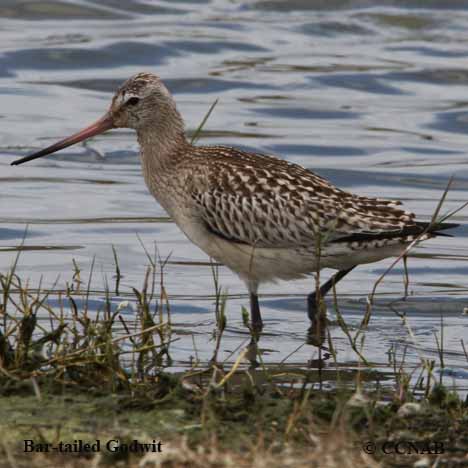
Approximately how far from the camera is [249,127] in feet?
53.4

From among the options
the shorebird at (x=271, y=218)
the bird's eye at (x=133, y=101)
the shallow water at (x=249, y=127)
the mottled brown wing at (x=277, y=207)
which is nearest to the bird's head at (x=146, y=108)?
the bird's eye at (x=133, y=101)

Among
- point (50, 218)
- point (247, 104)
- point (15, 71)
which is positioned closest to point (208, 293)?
point (50, 218)

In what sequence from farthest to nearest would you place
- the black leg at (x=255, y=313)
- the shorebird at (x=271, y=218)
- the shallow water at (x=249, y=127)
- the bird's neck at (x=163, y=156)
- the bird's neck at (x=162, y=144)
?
the shallow water at (x=249, y=127)
the bird's neck at (x=162, y=144)
the bird's neck at (x=163, y=156)
the black leg at (x=255, y=313)
the shorebird at (x=271, y=218)

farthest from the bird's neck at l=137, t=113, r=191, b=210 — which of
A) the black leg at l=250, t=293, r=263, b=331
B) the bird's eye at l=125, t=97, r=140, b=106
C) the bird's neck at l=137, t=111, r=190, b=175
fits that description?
the black leg at l=250, t=293, r=263, b=331

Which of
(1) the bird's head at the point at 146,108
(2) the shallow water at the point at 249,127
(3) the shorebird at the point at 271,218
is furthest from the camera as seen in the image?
(2) the shallow water at the point at 249,127

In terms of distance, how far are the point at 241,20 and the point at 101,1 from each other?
2.18 m

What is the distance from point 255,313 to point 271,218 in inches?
28.0

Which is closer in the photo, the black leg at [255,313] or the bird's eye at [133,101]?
the black leg at [255,313]

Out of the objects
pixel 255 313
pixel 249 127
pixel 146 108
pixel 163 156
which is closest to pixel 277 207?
pixel 255 313

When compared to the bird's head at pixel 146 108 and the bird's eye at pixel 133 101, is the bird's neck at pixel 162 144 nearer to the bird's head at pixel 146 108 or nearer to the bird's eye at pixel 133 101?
the bird's head at pixel 146 108

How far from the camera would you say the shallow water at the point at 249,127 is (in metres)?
10.2

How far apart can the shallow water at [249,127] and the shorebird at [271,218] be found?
1.79ft

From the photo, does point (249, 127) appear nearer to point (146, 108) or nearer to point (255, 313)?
point (146, 108)

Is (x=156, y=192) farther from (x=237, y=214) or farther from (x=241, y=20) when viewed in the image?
(x=241, y=20)
